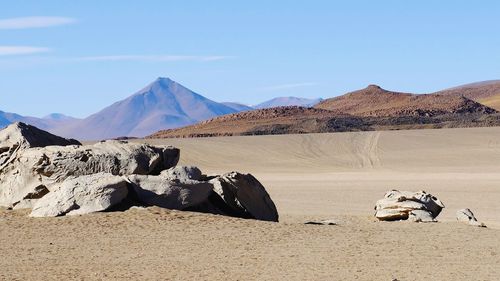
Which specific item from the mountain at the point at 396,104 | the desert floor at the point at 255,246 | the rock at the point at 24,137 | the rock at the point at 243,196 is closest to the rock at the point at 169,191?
the desert floor at the point at 255,246

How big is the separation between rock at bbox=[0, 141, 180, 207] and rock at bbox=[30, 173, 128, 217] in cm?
116

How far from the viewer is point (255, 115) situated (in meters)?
91.8

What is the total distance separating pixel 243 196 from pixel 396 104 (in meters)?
87.6

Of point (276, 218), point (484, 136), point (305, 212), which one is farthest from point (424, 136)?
point (276, 218)

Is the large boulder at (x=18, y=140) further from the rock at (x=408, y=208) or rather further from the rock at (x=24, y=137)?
the rock at (x=408, y=208)

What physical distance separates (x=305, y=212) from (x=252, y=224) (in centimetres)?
743

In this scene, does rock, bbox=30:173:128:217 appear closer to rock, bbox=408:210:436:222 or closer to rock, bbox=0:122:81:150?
rock, bbox=0:122:81:150

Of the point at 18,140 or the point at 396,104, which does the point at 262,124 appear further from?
the point at 18,140

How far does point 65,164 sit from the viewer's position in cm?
1903

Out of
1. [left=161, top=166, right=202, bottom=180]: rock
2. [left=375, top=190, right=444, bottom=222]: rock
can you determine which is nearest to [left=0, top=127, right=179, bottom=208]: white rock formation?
[left=161, top=166, right=202, bottom=180]: rock

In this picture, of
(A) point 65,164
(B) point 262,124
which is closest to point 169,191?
(A) point 65,164

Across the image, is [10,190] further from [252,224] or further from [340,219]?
[340,219]

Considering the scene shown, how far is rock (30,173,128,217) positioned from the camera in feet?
57.7

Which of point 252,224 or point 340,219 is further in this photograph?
point 340,219
